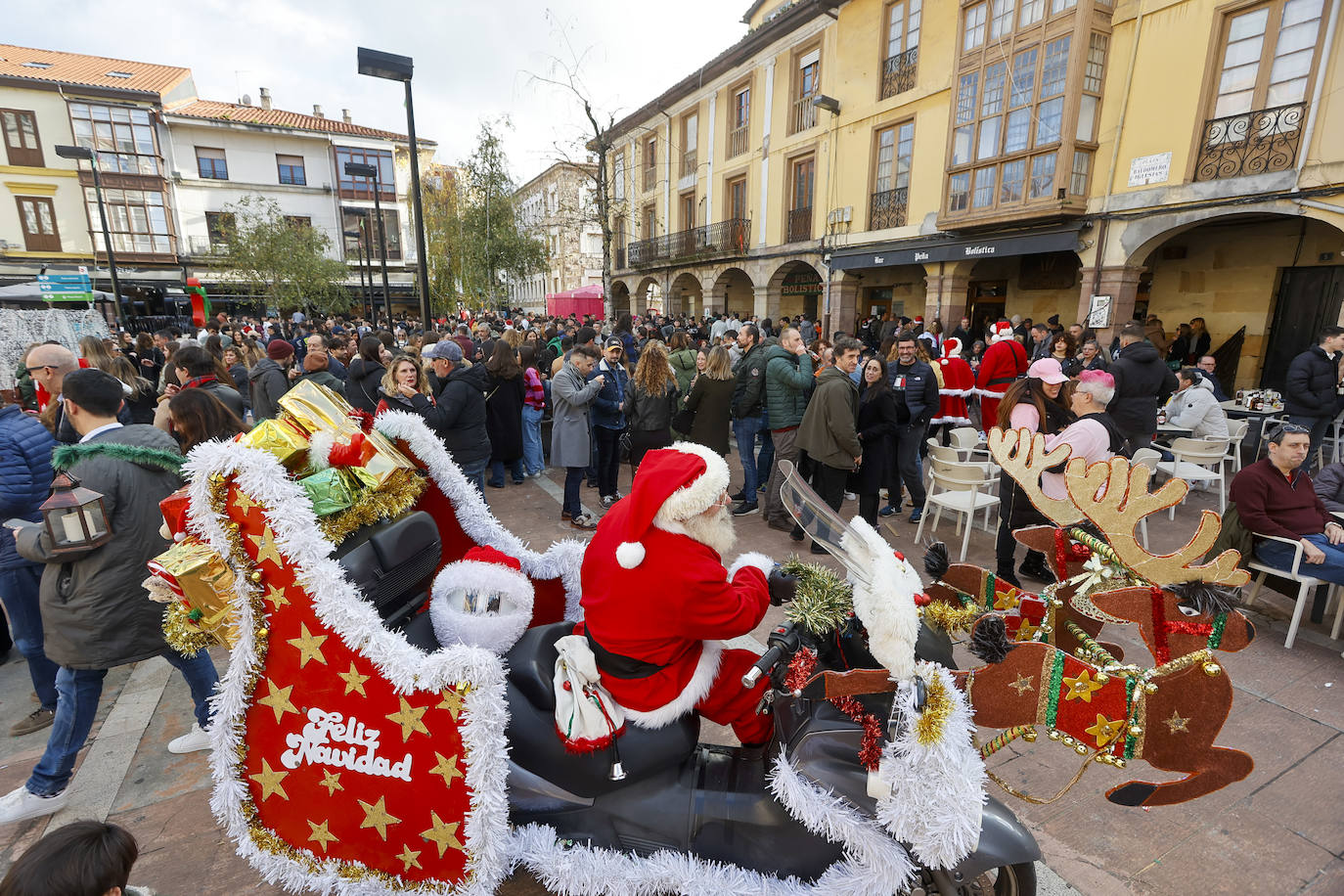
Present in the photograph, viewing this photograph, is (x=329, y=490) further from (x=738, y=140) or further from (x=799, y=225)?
(x=738, y=140)

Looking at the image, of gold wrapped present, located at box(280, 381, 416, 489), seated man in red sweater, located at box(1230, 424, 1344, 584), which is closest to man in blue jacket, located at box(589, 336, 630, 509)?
gold wrapped present, located at box(280, 381, 416, 489)

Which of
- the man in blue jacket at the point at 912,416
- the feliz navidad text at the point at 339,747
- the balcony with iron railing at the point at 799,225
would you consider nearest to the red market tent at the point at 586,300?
the balcony with iron railing at the point at 799,225

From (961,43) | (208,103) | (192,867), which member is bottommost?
(192,867)

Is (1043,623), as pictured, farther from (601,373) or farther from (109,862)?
(601,373)

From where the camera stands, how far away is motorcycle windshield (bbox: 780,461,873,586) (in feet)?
6.15

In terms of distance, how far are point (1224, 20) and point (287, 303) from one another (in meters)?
27.9

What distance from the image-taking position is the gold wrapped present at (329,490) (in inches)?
80.2

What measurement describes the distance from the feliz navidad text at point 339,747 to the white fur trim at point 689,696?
2.52 feet

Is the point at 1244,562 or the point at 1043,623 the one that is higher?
the point at 1043,623

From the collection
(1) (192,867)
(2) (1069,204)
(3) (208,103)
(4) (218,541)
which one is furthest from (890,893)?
(3) (208,103)

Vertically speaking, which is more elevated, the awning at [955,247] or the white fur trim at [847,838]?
the awning at [955,247]

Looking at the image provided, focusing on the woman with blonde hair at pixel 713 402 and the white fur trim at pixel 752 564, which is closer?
the white fur trim at pixel 752 564

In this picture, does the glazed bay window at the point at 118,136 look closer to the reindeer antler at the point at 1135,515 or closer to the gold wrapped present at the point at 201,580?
the gold wrapped present at the point at 201,580

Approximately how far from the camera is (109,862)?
133cm
